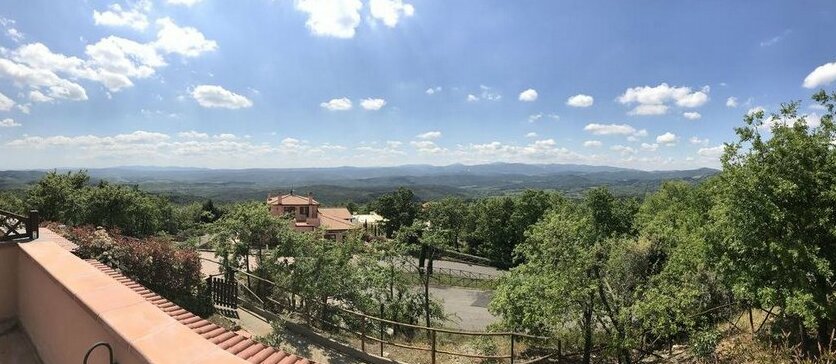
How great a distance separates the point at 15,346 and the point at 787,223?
1428 centimetres

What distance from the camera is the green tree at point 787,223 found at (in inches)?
371

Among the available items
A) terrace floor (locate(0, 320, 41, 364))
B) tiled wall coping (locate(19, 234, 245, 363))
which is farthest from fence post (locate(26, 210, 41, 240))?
Answer: tiled wall coping (locate(19, 234, 245, 363))

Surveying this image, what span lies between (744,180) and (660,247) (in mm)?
8572

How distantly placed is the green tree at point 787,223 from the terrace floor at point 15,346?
12.9m

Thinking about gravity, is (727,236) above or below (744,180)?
below

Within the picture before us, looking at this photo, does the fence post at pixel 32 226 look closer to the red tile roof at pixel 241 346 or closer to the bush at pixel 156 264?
the bush at pixel 156 264

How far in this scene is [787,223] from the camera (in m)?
9.98

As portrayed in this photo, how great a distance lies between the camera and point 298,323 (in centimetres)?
1205

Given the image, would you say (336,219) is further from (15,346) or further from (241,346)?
(241,346)

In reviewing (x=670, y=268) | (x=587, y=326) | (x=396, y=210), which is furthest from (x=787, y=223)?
(x=396, y=210)

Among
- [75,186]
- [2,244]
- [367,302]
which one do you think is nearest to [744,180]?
[367,302]

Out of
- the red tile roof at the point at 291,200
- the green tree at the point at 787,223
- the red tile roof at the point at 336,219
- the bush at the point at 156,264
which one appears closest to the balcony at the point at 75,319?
the bush at the point at 156,264

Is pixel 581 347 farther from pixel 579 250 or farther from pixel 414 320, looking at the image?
pixel 414 320

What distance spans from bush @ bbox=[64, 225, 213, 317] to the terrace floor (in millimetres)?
4357
